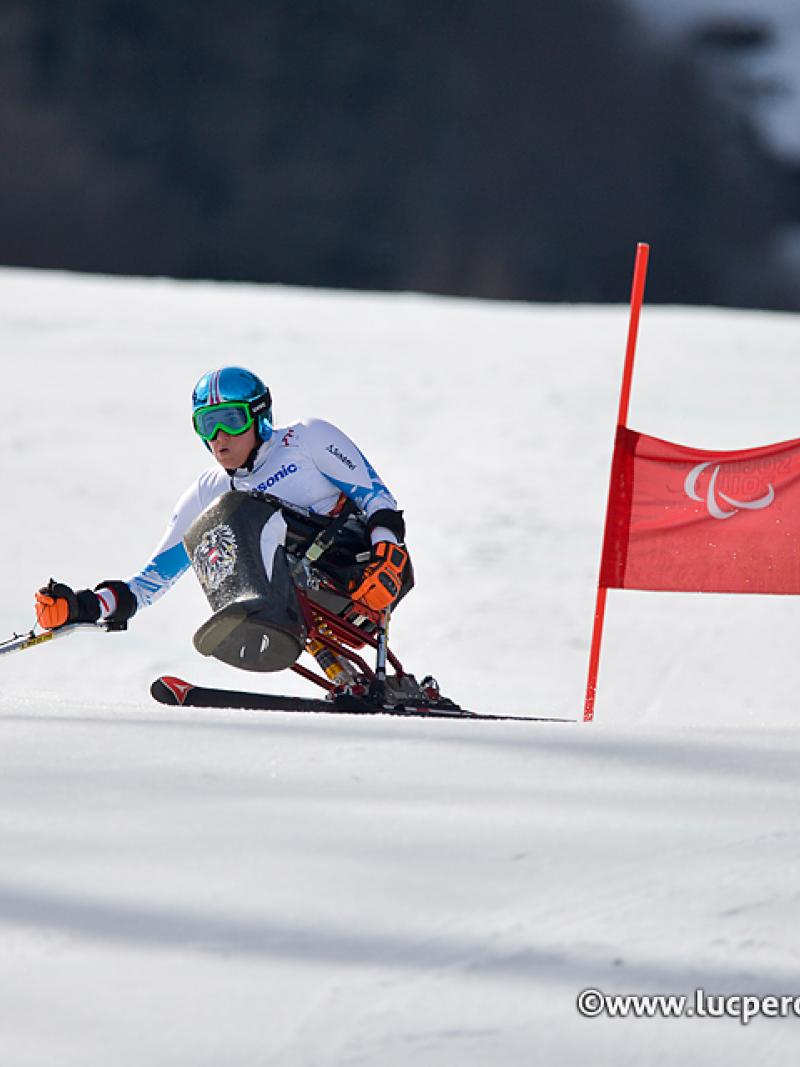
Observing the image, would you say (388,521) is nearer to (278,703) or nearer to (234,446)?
(234,446)

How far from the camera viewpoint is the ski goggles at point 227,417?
5102 millimetres

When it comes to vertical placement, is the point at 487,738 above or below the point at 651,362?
below

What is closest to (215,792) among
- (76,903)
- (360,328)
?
(76,903)

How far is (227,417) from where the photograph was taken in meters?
5.12

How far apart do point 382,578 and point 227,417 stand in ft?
2.51

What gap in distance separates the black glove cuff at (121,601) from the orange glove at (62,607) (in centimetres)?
8

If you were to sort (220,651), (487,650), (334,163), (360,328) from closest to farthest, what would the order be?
1. (220,651)
2. (487,650)
3. (360,328)
4. (334,163)

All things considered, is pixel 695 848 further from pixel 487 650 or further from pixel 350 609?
pixel 487 650

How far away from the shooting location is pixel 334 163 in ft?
125

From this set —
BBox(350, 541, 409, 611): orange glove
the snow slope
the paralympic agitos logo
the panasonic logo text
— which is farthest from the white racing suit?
the snow slope

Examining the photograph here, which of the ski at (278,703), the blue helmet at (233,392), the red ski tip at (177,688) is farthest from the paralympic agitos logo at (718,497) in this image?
the red ski tip at (177,688)

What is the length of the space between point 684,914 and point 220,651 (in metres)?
2.76

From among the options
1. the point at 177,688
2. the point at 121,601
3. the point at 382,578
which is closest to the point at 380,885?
the point at 382,578

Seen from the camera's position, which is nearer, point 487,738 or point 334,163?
point 487,738
